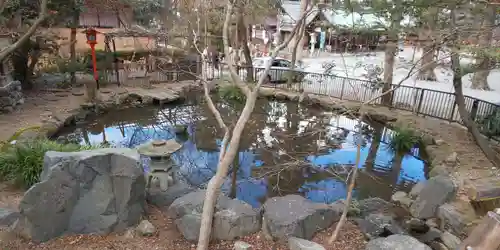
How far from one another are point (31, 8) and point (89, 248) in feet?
30.6

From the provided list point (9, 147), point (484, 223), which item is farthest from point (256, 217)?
point (9, 147)

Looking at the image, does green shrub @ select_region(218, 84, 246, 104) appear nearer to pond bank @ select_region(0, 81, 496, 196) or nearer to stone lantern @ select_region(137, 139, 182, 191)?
pond bank @ select_region(0, 81, 496, 196)

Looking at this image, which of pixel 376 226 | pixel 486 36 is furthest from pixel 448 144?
pixel 376 226

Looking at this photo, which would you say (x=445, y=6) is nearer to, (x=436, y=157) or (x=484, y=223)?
(x=436, y=157)

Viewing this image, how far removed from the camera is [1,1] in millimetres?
5188

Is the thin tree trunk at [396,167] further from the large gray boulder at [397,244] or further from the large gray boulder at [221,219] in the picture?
the large gray boulder at [221,219]

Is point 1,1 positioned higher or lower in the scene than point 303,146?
higher

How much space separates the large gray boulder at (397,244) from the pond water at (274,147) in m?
1.44

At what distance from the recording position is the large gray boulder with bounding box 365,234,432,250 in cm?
308

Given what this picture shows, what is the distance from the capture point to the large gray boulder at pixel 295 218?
347cm

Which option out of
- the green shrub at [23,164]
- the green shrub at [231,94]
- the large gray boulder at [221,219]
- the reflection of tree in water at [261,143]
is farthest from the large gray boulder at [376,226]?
the green shrub at [231,94]

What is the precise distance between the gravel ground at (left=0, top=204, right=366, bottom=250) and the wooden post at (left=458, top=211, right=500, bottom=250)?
1440 mm

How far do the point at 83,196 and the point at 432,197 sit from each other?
467 cm

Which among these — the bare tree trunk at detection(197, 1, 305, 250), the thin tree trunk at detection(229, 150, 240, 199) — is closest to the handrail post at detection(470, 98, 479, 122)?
the thin tree trunk at detection(229, 150, 240, 199)
